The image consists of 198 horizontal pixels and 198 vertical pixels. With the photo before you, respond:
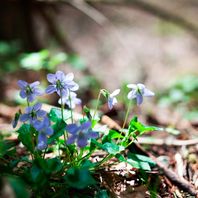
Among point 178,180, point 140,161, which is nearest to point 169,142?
point 178,180

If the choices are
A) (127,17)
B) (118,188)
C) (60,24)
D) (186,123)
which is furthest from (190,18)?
(118,188)

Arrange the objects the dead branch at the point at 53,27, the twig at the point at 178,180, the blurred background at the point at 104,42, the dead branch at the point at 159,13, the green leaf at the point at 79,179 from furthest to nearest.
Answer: the dead branch at the point at 53,27
the dead branch at the point at 159,13
the blurred background at the point at 104,42
the twig at the point at 178,180
the green leaf at the point at 79,179

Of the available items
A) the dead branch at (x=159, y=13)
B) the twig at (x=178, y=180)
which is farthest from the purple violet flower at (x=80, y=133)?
the dead branch at (x=159, y=13)

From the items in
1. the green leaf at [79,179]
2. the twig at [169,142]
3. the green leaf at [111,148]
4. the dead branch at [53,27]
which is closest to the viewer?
the green leaf at [79,179]

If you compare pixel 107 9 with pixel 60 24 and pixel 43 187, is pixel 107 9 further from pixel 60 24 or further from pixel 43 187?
pixel 43 187

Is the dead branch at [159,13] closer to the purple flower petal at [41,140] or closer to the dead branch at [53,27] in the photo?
the dead branch at [53,27]
